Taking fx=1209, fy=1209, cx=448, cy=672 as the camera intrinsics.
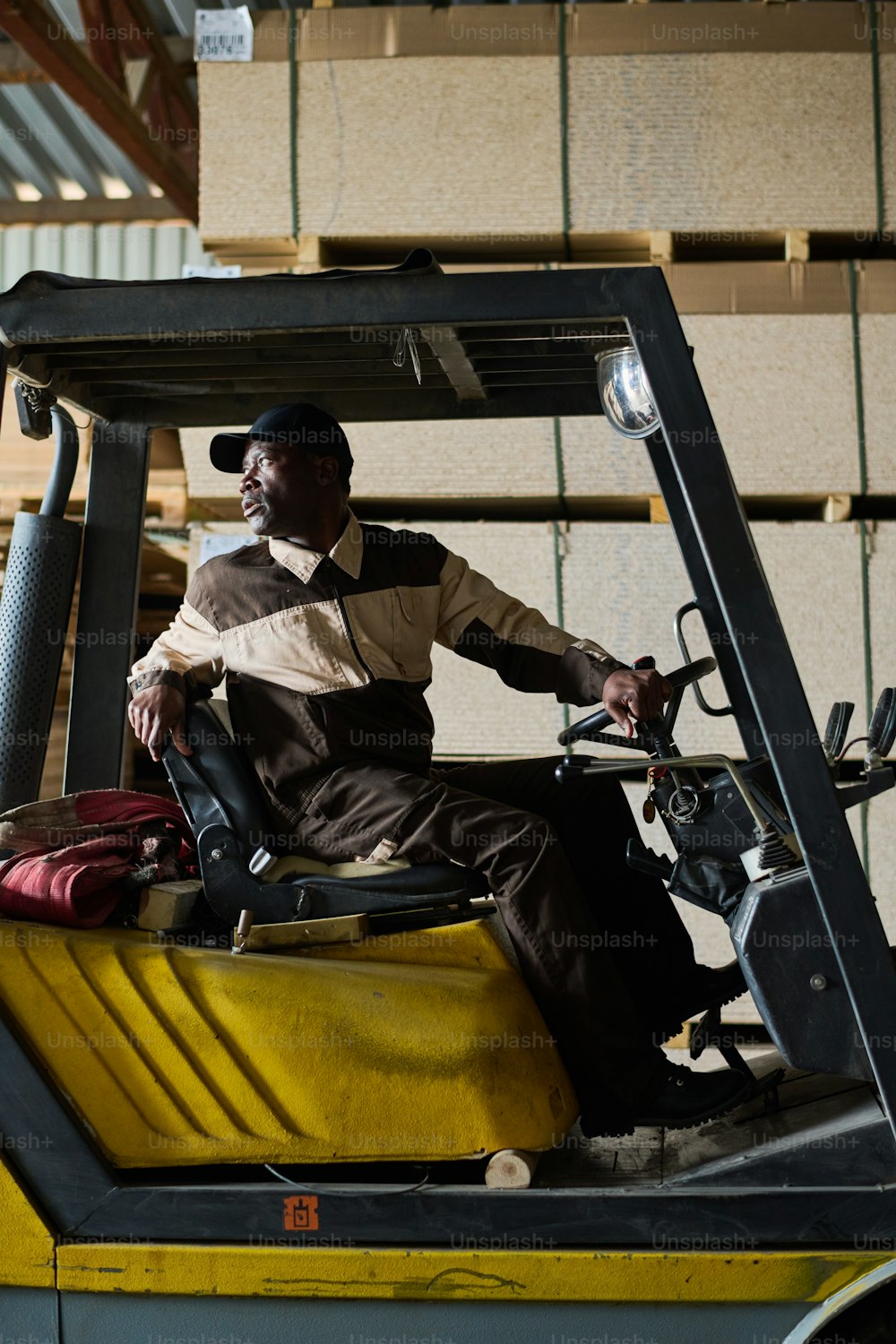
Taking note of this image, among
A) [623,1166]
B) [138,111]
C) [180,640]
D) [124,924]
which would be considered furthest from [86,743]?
[138,111]

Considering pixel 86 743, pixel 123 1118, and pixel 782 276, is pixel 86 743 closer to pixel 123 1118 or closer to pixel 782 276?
pixel 123 1118

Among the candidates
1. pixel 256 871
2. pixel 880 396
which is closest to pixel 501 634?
pixel 256 871

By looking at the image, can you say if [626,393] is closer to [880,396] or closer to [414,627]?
[414,627]

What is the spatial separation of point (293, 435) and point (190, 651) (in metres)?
0.51

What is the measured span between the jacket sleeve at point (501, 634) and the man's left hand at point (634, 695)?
270 mm

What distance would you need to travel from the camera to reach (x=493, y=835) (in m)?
2.23

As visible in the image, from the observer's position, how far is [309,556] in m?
2.53

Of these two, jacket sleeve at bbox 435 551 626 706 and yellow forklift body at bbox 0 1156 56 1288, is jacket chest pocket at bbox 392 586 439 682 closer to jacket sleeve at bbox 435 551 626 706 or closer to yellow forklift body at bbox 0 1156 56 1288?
jacket sleeve at bbox 435 551 626 706

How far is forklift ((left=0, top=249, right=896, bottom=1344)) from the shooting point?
197 cm

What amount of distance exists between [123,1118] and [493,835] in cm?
80

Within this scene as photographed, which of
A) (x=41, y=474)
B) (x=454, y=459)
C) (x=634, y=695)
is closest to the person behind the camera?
(x=634, y=695)

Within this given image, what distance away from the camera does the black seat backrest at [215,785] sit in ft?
7.70

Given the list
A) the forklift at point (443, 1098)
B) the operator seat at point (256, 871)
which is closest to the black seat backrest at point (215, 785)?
the operator seat at point (256, 871)

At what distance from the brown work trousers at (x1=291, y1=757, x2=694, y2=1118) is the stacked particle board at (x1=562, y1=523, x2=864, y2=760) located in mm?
1832
